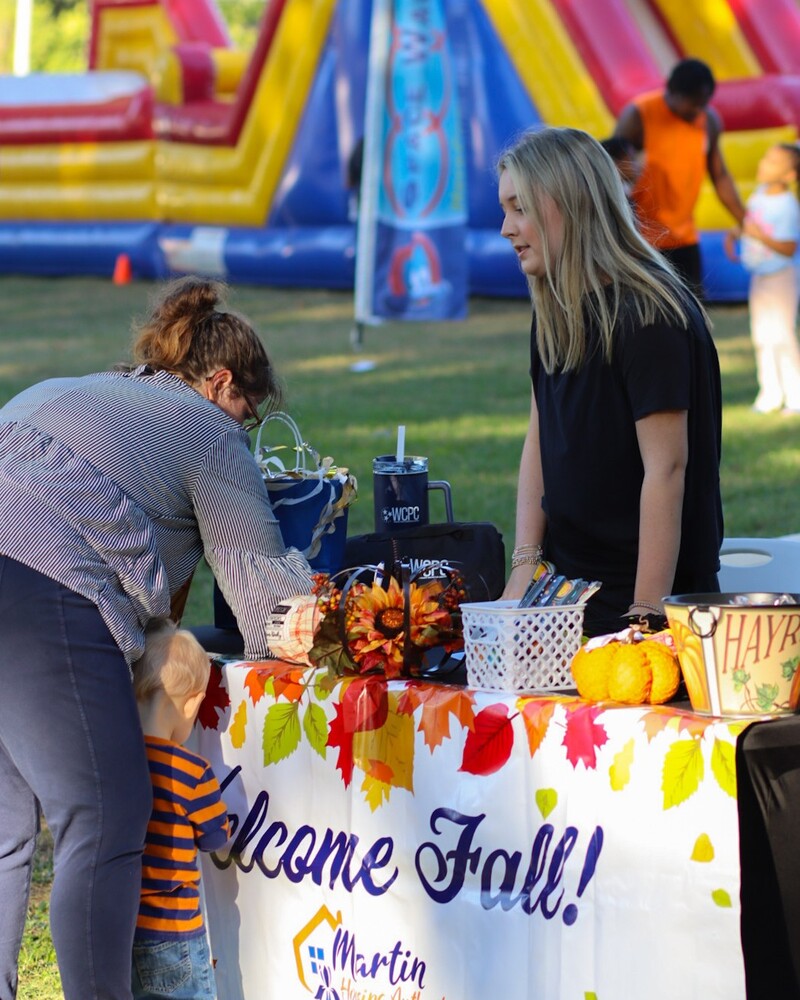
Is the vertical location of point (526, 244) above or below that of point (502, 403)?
below

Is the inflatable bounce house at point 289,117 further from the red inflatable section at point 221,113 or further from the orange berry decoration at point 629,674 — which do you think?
the orange berry decoration at point 629,674

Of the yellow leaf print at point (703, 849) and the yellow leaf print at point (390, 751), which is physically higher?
the yellow leaf print at point (390, 751)

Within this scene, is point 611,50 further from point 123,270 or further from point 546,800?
point 546,800

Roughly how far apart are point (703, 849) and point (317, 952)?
32.5 inches

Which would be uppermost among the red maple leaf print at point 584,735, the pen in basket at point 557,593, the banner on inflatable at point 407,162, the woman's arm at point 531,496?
the banner on inflatable at point 407,162

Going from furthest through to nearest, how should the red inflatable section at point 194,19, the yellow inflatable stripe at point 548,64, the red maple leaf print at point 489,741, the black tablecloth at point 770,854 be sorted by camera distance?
the red inflatable section at point 194,19, the yellow inflatable stripe at point 548,64, the red maple leaf print at point 489,741, the black tablecloth at point 770,854

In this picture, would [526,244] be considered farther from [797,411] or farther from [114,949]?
[797,411]

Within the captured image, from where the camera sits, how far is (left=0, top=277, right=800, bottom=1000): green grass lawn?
712 centimetres

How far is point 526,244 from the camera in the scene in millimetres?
2877

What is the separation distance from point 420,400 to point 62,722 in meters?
8.16

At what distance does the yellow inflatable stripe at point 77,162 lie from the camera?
63.6 feet

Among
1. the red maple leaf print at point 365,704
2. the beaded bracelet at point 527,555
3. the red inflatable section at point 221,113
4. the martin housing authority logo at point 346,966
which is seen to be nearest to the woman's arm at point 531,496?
the beaded bracelet at point 527,555

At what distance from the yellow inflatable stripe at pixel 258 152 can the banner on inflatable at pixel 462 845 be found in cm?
1471

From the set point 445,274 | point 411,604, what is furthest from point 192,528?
point 445,274
